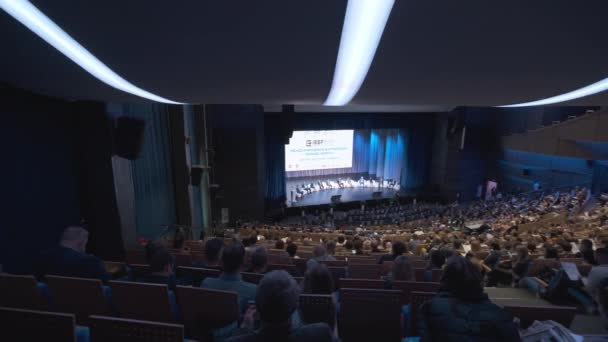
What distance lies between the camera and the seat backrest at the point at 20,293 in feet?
8.33

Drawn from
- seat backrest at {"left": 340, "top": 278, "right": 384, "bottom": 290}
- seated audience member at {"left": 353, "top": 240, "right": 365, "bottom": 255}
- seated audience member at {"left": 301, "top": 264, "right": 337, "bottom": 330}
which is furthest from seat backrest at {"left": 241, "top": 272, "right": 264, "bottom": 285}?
seated audience member at {"left": 353, "top": 240, "right": 365, "bottom": 255}

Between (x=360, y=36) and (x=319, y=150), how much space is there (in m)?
17.3

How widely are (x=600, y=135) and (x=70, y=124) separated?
637 inches

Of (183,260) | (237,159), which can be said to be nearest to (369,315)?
(183,260)

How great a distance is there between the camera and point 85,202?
563cm

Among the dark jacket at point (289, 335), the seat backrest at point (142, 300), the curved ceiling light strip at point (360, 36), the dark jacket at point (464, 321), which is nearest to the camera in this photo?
the dark jacket at point (289, 335)

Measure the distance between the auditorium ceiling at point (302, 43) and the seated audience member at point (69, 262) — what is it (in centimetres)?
172

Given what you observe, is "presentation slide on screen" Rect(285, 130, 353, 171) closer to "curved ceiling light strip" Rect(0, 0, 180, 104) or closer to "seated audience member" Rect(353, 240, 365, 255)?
"seated audience member" Rect(353, 240, 365, 255)

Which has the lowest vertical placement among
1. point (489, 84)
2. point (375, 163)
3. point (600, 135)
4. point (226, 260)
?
point (375, 163)

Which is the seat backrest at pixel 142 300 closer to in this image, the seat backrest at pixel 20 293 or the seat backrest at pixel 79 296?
the seat backrest at pixel 79 296

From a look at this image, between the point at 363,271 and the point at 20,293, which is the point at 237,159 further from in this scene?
the point at 20,293

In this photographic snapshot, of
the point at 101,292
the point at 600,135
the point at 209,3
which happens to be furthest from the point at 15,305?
the point at 600,135

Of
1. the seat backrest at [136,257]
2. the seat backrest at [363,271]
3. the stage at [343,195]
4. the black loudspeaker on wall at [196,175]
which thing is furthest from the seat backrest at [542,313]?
the stage at [343,195]

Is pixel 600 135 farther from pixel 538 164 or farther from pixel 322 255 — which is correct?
pixel 322 255
